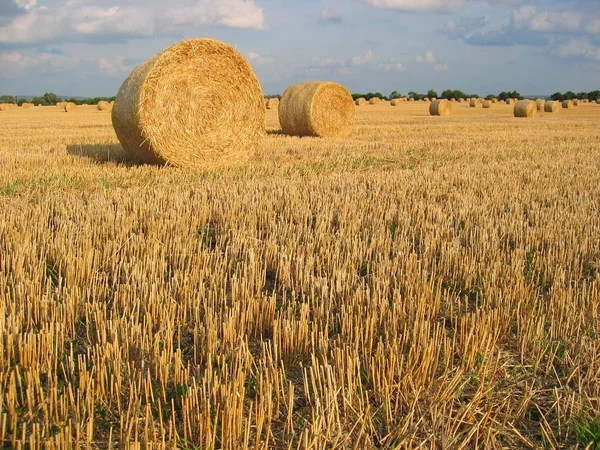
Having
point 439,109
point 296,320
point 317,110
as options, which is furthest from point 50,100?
point 296,320

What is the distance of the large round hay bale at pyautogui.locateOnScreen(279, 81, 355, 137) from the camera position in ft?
49.1

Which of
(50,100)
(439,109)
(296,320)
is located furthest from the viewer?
(50,100)

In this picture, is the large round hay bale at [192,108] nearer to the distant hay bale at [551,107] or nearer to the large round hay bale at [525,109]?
the large round hay bale at [525,109]

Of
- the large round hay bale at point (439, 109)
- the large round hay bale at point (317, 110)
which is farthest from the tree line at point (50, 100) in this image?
the large round hay bale at point (317, 110)

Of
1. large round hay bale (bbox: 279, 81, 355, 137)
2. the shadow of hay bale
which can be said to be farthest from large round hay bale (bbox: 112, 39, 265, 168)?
large round hay bale (bbox: 279, 81, 355, 137)

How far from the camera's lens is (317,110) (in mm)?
15023

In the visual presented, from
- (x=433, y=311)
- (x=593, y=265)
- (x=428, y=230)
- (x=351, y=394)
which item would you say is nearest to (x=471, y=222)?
(x=428, y=230)

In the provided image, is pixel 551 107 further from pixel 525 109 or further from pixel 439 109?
pixel 439 109

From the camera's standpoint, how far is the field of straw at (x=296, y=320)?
6.53 ft

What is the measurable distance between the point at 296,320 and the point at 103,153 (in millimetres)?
7541

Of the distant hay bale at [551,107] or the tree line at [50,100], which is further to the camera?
the tree line at [50,100]

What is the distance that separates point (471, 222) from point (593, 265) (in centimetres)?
121

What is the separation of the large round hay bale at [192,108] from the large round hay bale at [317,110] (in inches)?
219

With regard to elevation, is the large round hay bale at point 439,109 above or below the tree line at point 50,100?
below
